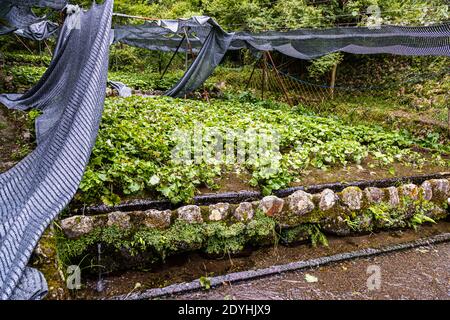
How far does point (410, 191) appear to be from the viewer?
11.1 ft

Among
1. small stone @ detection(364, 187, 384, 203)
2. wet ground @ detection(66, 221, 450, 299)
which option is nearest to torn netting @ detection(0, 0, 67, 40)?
wet ground @ detection(66, 221, 450, 299)

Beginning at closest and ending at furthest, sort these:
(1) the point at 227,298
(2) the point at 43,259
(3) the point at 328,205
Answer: (2) the point at 43,259 → (1) the point at 227,298 → (3) the point at 328,205

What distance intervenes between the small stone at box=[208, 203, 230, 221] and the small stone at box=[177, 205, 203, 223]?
4.3 inches

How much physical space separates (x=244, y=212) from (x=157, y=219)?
2.47 ft

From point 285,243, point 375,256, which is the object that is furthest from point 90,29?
point 375,256

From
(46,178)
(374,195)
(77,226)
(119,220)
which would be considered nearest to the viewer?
(46,178)

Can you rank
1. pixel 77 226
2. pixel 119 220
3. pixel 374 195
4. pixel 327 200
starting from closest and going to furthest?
pixel 77 226 → pixel 119 220 → pixel 327 200 → pixel 374 195

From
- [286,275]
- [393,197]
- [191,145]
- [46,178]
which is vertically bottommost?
[286,275]

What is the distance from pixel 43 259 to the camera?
181cm

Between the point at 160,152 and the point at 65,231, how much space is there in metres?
1.39

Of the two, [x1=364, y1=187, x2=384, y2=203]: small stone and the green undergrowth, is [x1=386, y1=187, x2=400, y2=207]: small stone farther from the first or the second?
the green undergrowth

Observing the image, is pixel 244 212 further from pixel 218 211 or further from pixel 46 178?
pixel 46 178

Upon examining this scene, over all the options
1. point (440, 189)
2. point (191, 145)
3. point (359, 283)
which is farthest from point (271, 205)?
point (440, 189)
